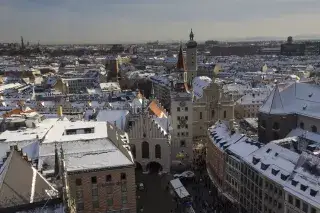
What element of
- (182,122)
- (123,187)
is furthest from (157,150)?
(123,187)

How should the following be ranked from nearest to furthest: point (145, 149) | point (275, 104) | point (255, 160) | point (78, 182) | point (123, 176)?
point (78, 182) → point (123, 176) → point (255, 160) → point (145, 149) → point (275, 104)

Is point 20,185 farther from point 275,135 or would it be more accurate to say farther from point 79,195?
point 275,135

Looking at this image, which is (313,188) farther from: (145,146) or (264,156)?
(145,146)

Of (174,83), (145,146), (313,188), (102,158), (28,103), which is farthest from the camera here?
(28,103)

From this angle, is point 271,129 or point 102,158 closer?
point 102,158

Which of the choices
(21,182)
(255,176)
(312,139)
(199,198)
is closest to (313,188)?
(255,176)

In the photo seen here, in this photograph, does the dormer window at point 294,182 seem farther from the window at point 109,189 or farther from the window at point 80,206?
the window at point 80,206

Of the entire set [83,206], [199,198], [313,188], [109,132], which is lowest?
[199,198]

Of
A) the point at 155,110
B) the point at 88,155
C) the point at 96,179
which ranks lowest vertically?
the point at 96,179

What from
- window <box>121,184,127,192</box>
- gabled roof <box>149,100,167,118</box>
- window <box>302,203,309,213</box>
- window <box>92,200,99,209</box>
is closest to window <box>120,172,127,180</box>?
window <box>121,184,127,192</box>
